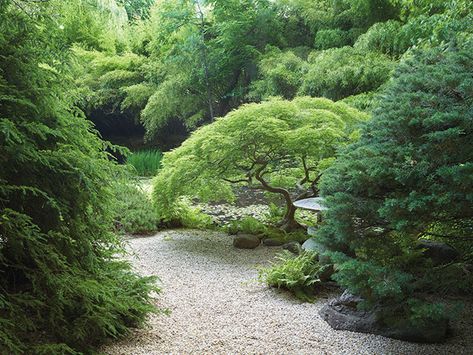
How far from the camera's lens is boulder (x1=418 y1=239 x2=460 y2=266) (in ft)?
9.66

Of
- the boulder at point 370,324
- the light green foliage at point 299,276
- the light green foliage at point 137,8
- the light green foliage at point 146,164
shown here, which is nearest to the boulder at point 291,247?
the light green foliage at point 299,276

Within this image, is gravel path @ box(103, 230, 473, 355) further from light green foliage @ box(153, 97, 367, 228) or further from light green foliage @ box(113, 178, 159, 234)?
light green foliage @ box(113, 178, 159, 234)

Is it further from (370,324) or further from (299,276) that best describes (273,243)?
(370,324)

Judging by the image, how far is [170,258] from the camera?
4629 millimetres

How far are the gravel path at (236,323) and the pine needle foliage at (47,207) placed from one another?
27 centimetres

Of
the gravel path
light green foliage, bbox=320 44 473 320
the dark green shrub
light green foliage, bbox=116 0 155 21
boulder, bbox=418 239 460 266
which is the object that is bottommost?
the gravel path

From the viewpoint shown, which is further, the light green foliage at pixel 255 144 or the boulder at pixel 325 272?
the light green foliage at pixel 255 144

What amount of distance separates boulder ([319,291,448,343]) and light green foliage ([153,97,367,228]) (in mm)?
2121

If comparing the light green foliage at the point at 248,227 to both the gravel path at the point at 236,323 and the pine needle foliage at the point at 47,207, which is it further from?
the pine needle foliage at the point at 47,207

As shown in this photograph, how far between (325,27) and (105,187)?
25.8 feet

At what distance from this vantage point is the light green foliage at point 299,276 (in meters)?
3.45

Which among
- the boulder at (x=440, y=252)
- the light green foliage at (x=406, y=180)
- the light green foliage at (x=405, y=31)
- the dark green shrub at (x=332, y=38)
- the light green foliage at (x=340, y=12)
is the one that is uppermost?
the light green foliage at (x=340, y=12)

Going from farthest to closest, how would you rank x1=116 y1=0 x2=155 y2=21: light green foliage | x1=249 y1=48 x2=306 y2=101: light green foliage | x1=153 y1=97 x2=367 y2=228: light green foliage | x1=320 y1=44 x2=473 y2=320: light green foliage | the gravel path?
1. x1=116 y1=0 x2=155 y2=21: light green foliage
2. x1=249 y1=48 x2=306 y2=101: light green foliage
3. x1=153 y1=97 x2=367 y2=228: light green foliage
4. the gravel path
5. x1=320 y1=44 x2=473 y2=320: light green foliage

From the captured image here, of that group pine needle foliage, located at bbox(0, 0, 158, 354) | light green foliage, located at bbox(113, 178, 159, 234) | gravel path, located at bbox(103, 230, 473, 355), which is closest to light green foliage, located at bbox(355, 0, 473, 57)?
gravel path, located at bbox(103, 230, 473, 355)
